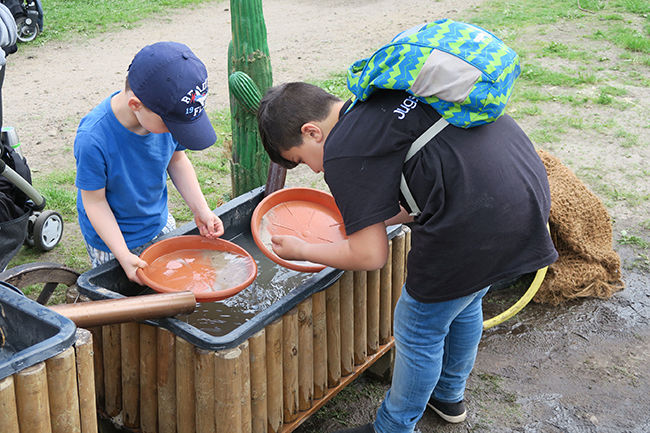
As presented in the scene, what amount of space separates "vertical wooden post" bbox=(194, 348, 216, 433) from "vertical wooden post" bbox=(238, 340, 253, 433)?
86 mm

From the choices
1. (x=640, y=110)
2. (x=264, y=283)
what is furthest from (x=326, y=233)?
(x=640, y=110)

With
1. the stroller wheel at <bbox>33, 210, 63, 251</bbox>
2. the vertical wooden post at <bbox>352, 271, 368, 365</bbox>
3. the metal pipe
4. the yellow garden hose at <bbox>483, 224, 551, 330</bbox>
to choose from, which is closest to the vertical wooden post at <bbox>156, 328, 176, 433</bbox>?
the metal pipe

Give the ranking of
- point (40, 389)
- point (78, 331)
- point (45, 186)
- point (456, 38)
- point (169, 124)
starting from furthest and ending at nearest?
point (45, 186)
point (169, 124)
point (456, 38)
point (78, 331)
point (40, 389)

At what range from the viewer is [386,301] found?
2.45 meters

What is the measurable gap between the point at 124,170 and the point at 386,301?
1.13 metres

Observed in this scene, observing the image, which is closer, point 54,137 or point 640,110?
point 54,137

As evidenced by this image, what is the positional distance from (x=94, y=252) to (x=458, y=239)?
1.46 m

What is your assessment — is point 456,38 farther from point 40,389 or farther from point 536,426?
point 536,426

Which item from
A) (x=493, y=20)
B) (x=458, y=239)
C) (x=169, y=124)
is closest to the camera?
(x=458, y=239)

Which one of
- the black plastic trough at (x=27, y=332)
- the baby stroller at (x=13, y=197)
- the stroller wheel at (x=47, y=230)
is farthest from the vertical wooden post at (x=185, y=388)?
the stroller wheel at (x=47, y=230)

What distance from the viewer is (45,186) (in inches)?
167

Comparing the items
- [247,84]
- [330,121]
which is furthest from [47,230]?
[330,121]

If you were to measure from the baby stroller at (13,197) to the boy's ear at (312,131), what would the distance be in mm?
1870

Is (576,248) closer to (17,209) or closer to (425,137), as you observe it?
(425,137)
